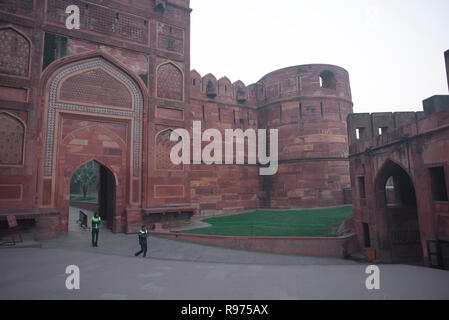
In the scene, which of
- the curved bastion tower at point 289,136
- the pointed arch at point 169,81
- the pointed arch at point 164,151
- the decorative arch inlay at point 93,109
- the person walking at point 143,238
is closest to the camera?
the person walking at point 143,238

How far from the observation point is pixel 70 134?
11133 mm

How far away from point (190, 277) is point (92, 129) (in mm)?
8443

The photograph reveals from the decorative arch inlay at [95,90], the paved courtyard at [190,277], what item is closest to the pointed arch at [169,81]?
the decorative arch inlay at [95,90]

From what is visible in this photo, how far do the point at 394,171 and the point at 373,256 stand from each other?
3.72m

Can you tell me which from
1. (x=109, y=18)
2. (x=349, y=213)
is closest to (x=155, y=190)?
(x=109, y=18)

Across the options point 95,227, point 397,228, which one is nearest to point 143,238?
point 95,227

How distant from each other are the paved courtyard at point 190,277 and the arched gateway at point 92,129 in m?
3.13

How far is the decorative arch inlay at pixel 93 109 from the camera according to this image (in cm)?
1064

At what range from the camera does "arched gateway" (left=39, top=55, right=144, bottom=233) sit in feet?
35.1

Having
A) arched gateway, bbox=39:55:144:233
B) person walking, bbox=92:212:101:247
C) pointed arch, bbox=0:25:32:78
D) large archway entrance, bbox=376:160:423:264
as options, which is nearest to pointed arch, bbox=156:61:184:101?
arched gateway, bbox=39:55:144:233

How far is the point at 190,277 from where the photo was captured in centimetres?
610
